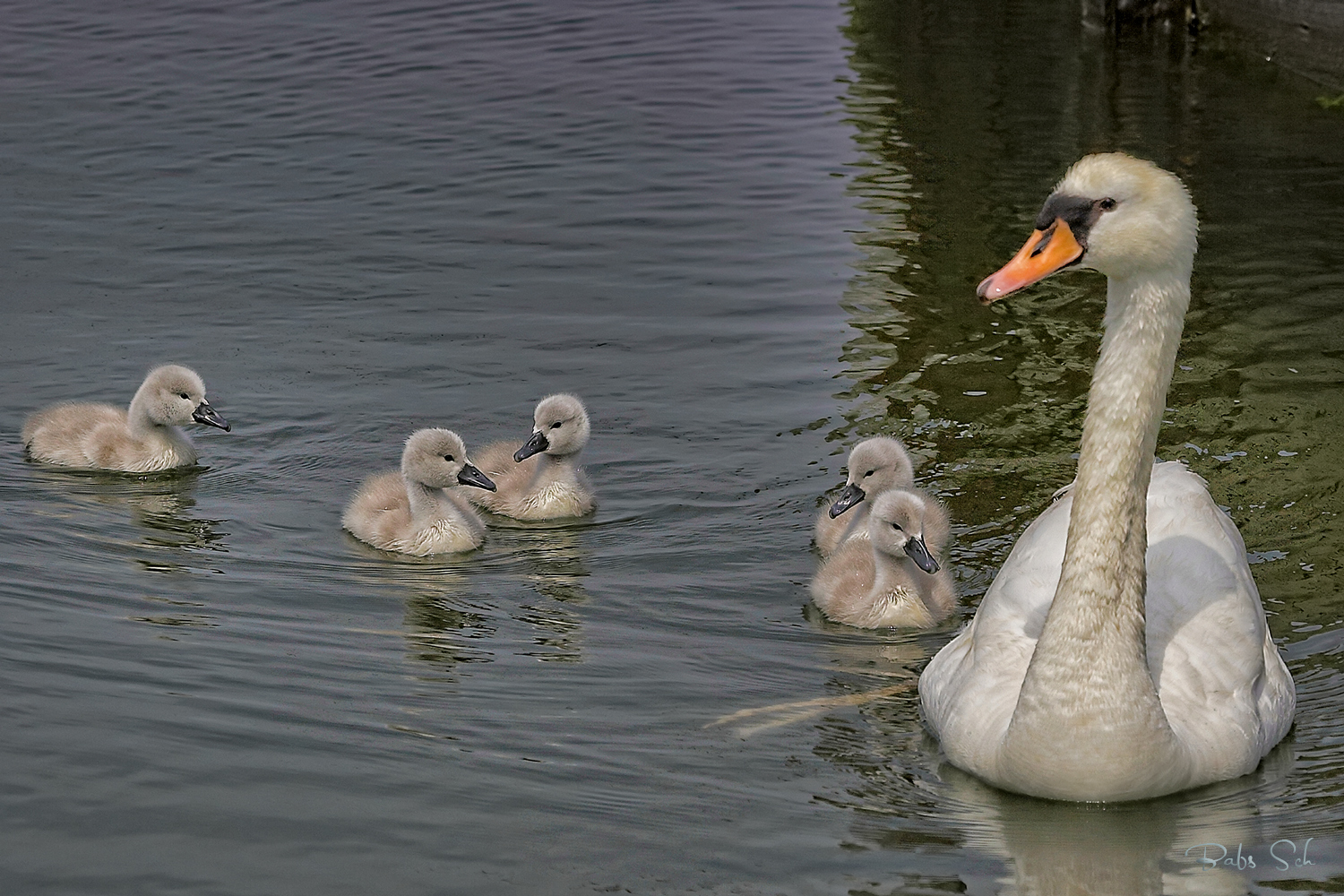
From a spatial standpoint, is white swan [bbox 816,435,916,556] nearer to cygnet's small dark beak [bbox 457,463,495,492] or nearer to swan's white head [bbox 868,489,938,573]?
swan's white head [bbox 868,489,938,573]

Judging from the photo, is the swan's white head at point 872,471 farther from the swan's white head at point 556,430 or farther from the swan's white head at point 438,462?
the swan's white head at point 438,462

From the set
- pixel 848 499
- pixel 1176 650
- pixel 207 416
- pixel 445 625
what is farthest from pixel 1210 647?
pixel 207 416

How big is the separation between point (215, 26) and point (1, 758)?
16.9 meters

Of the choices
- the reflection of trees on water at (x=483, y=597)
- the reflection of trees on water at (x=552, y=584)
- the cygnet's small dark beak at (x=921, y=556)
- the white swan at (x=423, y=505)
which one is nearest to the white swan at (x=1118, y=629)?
the cygnet's small dark beak at (x=921, y=556)

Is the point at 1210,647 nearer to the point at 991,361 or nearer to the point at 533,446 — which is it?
the point at 533,446

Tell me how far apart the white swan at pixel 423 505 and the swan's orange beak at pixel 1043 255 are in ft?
12.3

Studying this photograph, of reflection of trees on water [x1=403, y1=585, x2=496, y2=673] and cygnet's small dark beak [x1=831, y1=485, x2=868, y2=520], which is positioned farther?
cygnet's small dark beak [x1=831, y1=485, x2=868, y2=520]

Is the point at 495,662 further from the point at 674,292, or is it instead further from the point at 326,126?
the point at 326,126

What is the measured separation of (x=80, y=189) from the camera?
14.2 metres

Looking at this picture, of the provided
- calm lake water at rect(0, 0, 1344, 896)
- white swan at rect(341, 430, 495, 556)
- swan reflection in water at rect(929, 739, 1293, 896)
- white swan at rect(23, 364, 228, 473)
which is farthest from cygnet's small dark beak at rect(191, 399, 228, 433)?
swan reflection in water at rect(929, 739, 1293, 896)

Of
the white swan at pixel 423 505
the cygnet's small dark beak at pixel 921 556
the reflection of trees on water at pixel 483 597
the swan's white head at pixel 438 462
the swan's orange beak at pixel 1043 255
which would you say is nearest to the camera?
the swan's orange beak at pixel 1043 255

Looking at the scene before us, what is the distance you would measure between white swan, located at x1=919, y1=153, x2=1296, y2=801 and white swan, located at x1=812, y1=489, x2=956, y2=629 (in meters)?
1.50

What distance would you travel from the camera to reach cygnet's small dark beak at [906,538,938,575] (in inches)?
275

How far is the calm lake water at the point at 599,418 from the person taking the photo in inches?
198
